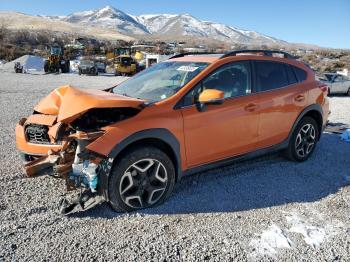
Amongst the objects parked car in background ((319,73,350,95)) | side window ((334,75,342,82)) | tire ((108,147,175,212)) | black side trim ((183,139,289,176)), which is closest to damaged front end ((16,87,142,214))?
tire ((108,147,175,212))

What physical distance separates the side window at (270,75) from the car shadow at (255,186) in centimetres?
125

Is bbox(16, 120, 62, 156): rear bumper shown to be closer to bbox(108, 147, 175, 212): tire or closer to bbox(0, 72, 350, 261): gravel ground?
bbox(0, 72, 350, 261): gravel ground

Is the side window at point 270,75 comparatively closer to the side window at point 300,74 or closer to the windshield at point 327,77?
the side window at point 300,74

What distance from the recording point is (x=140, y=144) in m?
4.11

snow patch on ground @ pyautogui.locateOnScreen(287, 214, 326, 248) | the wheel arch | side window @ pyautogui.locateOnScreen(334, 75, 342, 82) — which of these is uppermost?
the wheel arch

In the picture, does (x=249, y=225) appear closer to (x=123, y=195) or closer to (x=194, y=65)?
(x=123, y=195)

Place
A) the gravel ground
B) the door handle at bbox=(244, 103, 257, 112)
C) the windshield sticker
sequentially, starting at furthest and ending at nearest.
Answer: the door handle at bbox=(244, 103, 257, 112), the windshield sticker, the gravel ground

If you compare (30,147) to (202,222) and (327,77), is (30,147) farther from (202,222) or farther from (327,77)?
(327,77)

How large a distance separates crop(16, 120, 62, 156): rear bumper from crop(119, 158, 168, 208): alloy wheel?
2.72ft

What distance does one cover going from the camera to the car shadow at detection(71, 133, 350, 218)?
172 inches

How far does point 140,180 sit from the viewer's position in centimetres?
411

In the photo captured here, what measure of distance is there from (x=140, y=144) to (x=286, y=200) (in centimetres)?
196

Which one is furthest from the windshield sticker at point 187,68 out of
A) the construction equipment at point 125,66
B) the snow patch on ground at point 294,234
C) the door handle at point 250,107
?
the construction equipment at point 125,66

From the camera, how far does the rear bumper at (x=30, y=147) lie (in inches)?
168
